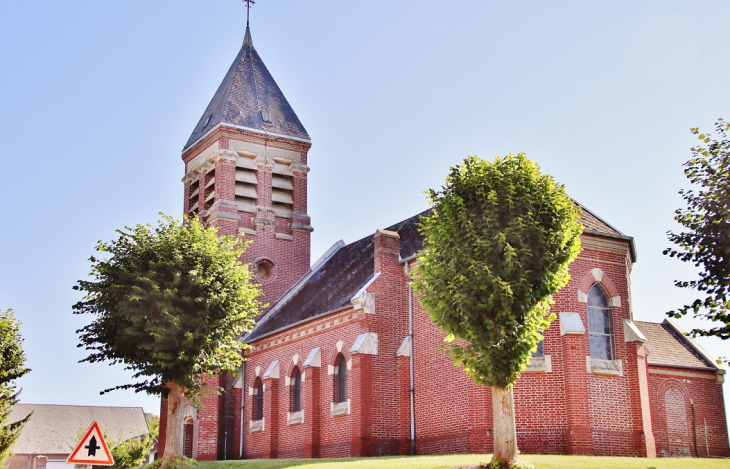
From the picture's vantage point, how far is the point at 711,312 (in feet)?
58.3

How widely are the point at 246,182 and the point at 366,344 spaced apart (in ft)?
47.9

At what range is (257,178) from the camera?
4178 cm

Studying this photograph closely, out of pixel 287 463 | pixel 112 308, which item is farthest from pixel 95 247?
pixel 287 463

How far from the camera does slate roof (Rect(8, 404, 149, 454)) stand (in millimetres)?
70188

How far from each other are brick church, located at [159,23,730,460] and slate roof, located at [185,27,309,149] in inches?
3.4

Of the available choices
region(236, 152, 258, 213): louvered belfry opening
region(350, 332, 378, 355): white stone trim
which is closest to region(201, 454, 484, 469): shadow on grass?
region(350, 332, 378, 355): white stone trim

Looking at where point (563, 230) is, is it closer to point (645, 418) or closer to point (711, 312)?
point (711, 312)

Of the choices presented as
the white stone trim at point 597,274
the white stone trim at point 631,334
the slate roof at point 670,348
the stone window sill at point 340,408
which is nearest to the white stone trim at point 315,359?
the stone window sill at point 340,408

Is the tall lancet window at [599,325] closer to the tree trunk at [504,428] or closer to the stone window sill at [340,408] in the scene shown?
the tree trunk at [504,428]

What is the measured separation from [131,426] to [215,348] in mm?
54808

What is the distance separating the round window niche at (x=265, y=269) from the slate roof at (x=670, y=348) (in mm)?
16897

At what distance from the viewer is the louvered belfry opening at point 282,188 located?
42094mm

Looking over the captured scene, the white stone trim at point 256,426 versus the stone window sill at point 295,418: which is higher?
the stone window sill at point 295,418

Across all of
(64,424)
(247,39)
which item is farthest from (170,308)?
(64,424)
